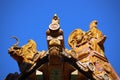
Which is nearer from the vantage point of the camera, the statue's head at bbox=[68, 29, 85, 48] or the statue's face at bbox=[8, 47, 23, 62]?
the statue's face at bbox=[8, 47, 23, 62]

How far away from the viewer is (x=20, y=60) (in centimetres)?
1352

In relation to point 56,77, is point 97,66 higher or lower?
higher

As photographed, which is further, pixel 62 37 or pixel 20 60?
pixel 20 60

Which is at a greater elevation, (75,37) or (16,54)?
(75,37)

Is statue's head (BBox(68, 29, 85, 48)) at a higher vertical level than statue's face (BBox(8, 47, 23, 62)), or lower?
higher

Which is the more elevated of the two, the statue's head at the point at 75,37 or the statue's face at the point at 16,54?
the statue's head at the point at 75,37

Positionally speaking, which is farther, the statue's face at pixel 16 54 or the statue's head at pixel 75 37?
the statue's head at pixel 75 37

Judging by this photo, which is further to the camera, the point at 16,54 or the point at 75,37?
the point at 75,37

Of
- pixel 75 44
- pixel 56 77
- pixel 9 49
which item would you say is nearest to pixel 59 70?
pixel 56 77

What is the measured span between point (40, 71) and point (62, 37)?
4.14 feet

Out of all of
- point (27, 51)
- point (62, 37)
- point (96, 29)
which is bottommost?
point (62, 37)
